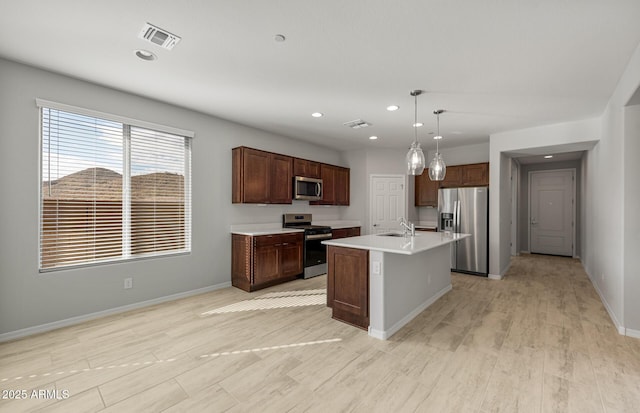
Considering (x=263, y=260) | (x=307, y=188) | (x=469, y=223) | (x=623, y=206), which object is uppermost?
(x=307, y=188)

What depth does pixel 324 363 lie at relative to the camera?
2.43m

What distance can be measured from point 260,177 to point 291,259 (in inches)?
58.3

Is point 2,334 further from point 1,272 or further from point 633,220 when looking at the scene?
point 633,220

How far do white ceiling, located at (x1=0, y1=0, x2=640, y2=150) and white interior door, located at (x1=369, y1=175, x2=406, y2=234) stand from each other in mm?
2701

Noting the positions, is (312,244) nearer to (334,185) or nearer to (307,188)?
(307,188)

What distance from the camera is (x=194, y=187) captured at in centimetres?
427

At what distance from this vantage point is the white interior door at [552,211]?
7.43 m

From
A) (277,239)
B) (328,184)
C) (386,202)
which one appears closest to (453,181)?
(386,202)

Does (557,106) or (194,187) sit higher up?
(557,106)

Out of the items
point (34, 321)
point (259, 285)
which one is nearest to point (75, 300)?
point (34, 321)

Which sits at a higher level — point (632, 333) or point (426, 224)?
point (426, 224)

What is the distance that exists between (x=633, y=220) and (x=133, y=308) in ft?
18.6

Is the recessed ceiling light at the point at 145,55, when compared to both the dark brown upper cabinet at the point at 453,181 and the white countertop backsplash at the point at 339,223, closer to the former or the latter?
the white countertop backsplash at the point at 339,223

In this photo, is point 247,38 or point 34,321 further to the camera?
point 34,321
